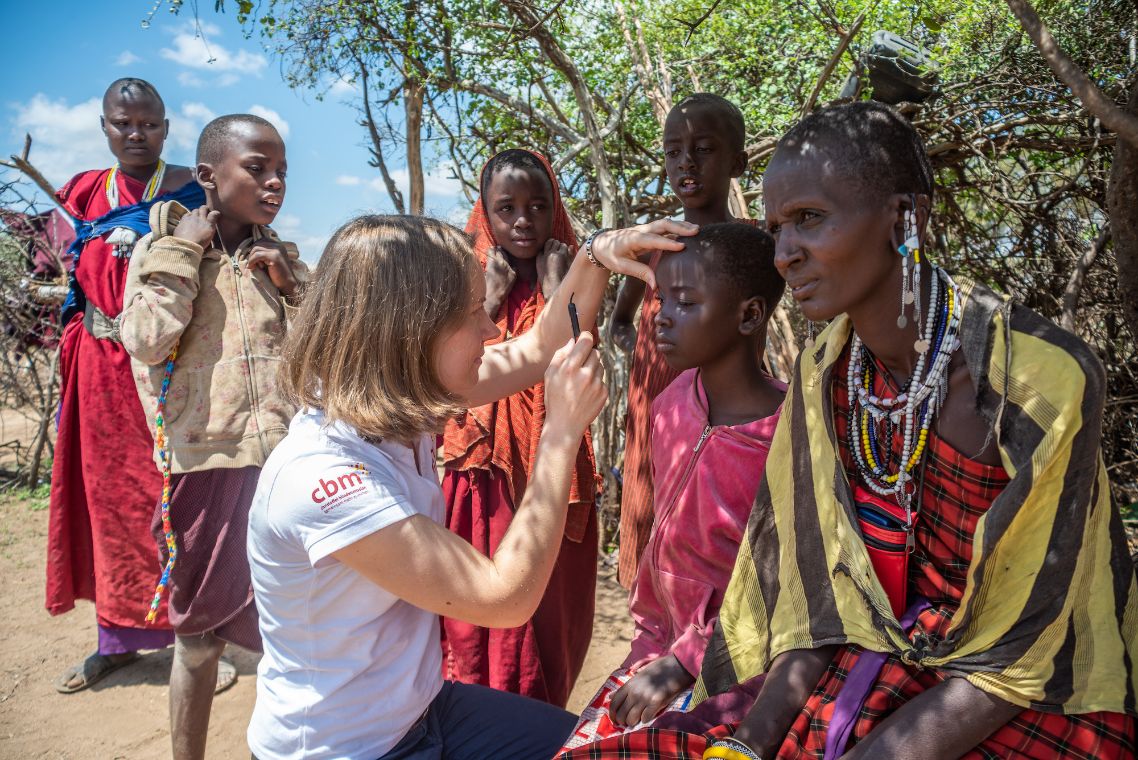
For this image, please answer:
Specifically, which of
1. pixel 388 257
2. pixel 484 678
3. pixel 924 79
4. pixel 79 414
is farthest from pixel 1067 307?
pixel 79 414

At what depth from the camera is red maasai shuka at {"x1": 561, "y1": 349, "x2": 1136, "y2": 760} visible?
142cm

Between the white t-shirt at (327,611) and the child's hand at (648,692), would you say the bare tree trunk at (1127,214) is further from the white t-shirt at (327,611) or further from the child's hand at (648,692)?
the white t-shirt at (327,611)

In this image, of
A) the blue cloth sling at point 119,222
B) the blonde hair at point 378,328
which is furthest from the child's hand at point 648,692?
the blue cloth sling at point 119,222

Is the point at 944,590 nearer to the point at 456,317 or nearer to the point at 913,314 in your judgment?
the point at 913,314

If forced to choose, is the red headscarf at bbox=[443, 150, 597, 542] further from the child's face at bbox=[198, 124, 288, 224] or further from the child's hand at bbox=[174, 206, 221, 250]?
the child's hand at bbox=[174, 206, 221, 250]

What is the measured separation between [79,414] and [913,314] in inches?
136

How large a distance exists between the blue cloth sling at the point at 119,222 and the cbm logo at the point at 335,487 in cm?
212

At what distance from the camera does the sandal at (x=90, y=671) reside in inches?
151

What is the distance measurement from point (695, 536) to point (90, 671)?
3288 mm

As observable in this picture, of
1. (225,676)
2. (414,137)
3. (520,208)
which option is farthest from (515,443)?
(414,137)

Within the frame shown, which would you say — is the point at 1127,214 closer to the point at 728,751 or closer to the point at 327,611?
the point at 728,751

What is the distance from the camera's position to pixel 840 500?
67.5 inches

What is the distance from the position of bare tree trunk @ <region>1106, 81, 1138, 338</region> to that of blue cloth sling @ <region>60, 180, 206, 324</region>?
3.34 m

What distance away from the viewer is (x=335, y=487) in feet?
5.43
